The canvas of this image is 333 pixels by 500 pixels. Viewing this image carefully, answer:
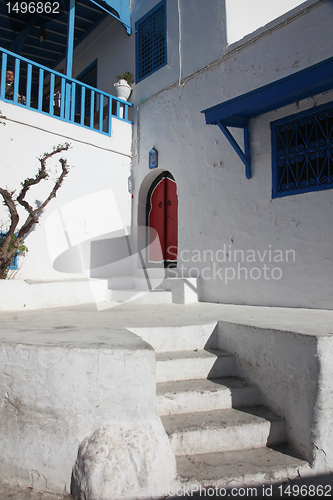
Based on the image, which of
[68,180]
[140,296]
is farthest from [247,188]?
[68,180]

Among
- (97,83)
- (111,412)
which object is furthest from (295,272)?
(97,83)

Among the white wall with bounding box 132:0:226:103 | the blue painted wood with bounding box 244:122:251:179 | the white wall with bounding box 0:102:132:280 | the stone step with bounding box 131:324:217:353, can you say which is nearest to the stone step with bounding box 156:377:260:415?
the stone step with bounding box 131:324:217:353

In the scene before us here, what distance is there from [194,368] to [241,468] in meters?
0.89

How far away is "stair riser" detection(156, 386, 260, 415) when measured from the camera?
2.69m

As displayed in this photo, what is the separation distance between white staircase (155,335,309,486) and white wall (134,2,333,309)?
6.61ft

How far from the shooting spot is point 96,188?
22.1 ft

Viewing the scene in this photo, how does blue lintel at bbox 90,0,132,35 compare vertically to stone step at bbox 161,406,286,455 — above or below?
above

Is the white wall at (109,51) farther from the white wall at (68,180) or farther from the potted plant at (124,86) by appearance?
the white wall at (68,180)

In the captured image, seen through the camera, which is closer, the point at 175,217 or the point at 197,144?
the point at 197,144

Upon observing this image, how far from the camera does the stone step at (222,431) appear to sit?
2.44 m

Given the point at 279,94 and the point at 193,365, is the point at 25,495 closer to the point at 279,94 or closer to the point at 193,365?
the point at 193,365

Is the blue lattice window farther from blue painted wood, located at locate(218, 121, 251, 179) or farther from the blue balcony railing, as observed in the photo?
the blue balcony railing

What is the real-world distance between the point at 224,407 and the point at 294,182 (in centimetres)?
313

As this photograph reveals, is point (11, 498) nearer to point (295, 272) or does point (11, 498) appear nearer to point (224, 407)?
point (224, 407)
